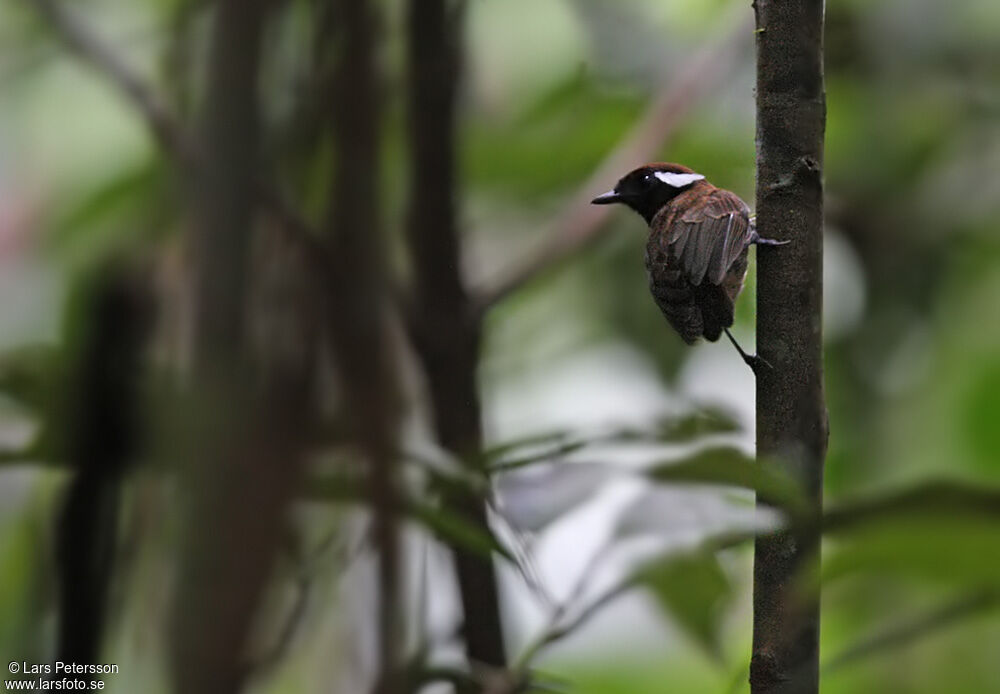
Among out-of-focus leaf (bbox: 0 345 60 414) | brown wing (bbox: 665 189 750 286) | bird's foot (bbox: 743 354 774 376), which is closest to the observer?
bird's foot (bbox: 743 354 774 376)

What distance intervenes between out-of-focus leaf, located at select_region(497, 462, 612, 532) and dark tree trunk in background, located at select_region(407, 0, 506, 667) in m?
0.08

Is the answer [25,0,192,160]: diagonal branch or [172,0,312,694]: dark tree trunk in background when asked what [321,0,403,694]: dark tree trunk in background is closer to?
[172,0,312,694]: dark tree trunk in background

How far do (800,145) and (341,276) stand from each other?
0.81 feet

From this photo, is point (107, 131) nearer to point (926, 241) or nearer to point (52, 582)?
point (52, 582)

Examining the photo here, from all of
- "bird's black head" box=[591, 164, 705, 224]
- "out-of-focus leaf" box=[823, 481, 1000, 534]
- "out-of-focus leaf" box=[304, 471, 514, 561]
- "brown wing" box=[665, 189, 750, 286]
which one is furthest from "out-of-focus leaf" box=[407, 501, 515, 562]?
"bird's black head" box=[591, 164, 705, 224]

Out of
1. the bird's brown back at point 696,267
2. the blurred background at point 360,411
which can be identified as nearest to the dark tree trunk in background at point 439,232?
the blurred background at point 360,411

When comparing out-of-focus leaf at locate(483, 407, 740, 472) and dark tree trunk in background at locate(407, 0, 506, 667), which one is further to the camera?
dark tree trunk in background at locate(407, 0, 506, 667)

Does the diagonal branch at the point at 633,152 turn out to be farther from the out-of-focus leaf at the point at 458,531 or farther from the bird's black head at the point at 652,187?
the out-of-focus leaf at the point at 458,531

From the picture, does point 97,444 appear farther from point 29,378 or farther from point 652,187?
point 652,187

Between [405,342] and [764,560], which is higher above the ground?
[405,342]

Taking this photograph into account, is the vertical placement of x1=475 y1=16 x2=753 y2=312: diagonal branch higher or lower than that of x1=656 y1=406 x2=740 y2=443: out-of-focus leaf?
higher

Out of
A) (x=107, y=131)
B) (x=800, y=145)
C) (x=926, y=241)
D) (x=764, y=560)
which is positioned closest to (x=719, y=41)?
(x=926, y=241)

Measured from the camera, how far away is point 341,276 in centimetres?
58

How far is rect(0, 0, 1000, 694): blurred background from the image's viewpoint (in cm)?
53
